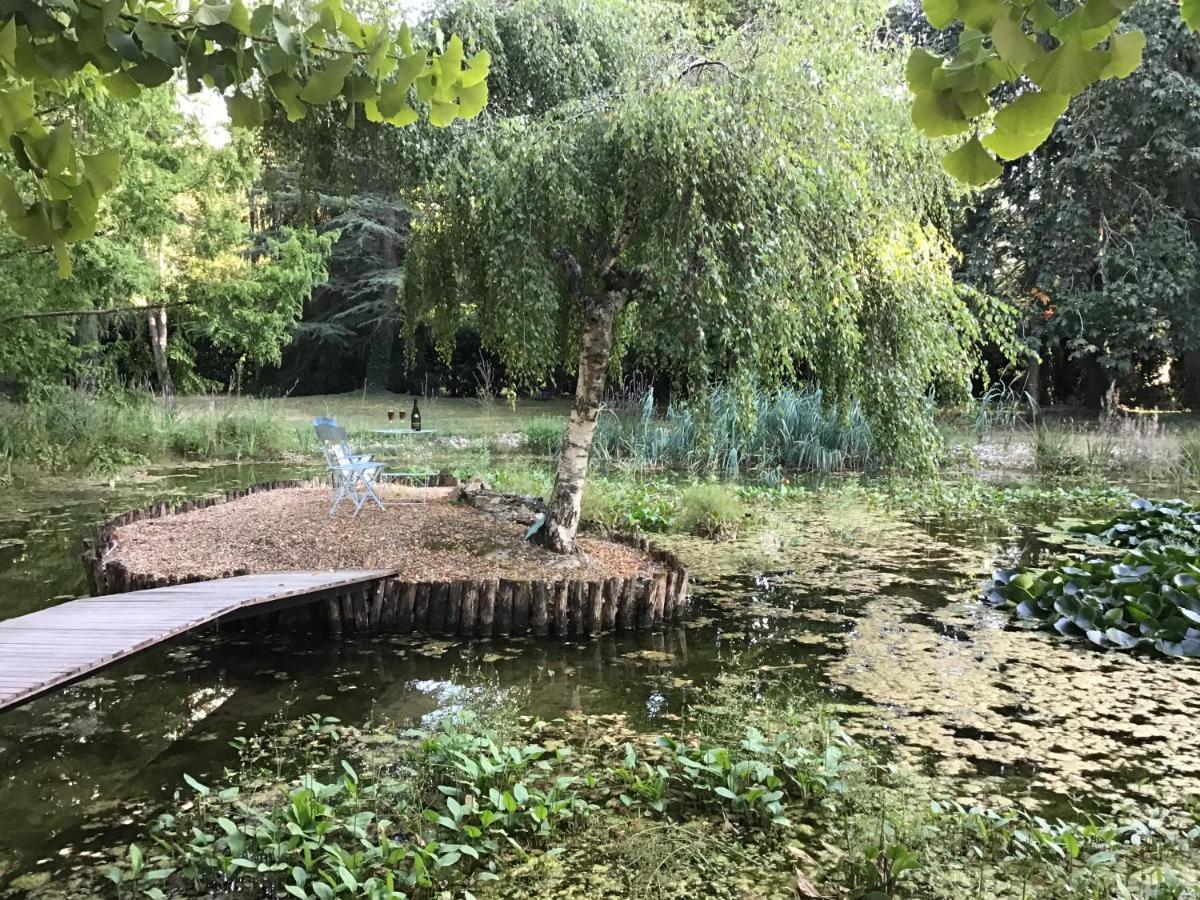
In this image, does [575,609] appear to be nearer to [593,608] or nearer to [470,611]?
[593,608]

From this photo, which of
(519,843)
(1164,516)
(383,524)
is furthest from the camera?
(1164,516)

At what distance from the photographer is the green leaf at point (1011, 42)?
3.81 feet

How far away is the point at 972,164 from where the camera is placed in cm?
134

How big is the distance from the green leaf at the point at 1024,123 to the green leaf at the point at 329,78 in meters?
1.03

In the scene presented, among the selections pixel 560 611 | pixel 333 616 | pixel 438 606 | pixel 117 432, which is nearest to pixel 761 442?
pixel 560 611

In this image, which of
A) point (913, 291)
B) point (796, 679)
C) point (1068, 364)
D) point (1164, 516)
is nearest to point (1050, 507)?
point (1164, 516)

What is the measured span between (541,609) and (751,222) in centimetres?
247

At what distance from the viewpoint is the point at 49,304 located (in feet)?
36.1

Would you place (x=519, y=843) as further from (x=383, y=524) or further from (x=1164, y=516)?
(x=1164, y=516)

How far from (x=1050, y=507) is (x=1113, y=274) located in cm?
922

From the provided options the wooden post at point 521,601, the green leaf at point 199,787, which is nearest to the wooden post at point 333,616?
the wooden post at point 521,601

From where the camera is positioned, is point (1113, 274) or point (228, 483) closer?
point (228, 483)

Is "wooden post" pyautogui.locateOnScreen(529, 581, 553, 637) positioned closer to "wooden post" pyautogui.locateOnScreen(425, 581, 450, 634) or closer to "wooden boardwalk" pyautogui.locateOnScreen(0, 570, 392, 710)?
"wooden post" pyautogui.locateOnScreen(425, 581, 450, 634)

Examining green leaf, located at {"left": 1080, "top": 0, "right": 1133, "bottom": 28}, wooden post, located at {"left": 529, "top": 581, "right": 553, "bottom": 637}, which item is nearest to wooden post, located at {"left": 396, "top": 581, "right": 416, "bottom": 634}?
wooden post, located at {"left": 529, "top": 581, "right": 553, "bottom": 637}
